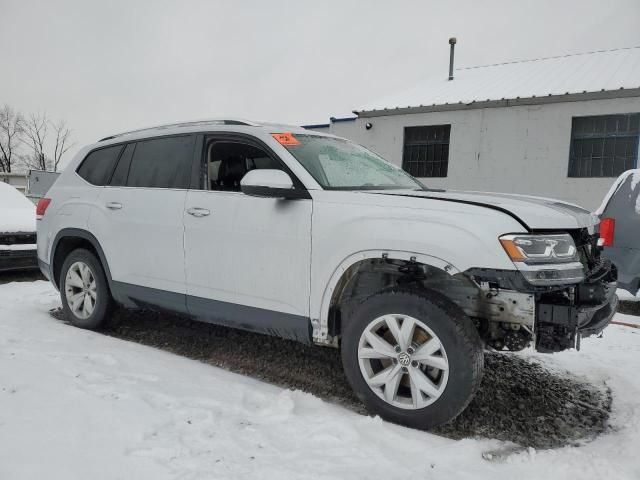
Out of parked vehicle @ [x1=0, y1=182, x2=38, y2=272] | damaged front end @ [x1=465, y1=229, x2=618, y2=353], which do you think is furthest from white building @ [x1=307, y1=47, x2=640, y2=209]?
damaged front end @ [x1=465, y1=229, x2=618, y2=353]

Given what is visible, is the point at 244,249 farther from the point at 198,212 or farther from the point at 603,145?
the point at 603,145

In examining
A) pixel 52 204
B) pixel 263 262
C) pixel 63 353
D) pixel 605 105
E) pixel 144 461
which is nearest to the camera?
pixel 144 461

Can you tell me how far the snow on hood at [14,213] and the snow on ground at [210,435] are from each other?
3920 mm

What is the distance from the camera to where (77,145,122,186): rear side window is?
13.8 feet

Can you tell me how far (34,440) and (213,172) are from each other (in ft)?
6.75

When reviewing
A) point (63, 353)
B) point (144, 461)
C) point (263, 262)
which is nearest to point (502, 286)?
point (263, 262)

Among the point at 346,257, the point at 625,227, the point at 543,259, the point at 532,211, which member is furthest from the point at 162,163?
the point at 625,227

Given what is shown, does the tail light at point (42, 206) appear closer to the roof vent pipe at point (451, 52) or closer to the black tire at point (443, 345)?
the black tire at point (443, 345)

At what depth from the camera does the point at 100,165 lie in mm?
A: 4309

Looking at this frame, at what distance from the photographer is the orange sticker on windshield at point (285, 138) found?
10.7ft

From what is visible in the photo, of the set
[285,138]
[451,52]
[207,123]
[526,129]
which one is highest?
[451,52]

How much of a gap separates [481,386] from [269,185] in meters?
2.06

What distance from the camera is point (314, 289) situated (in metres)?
2.89

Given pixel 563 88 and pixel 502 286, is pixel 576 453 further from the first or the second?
pixel 563 88
